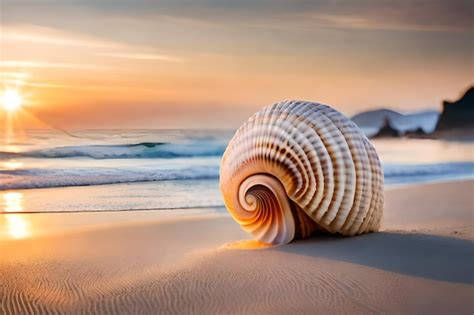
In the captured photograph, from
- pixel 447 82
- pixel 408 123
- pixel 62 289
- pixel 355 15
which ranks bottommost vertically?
pixel 62 289

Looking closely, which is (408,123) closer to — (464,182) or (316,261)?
(464,182)

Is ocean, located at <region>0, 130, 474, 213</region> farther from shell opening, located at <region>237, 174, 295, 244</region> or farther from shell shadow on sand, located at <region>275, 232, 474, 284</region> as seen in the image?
shell shadow on sand, located at <region>275, 232, 474, 284</region>

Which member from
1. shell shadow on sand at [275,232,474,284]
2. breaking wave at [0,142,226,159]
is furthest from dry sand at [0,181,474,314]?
breaking wave at [0,142,226,159]

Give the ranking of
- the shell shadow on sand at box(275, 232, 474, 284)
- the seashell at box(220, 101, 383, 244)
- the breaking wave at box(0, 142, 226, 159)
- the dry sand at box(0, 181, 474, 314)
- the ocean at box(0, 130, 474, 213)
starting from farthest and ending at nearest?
the breaking wave at box(0, 142, 226, 159), the ocean at box(0, 130, 474, 213), the seashell at box(220, 101, 383, 244), the shell shadow on sand at box(275, 232, 474, 284), the dry sand at box(0, 181, 474, 314)

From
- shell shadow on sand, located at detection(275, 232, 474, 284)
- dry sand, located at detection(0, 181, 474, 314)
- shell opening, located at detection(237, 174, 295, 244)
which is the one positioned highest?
shell opening, located at detection(237, 174, 295, 244)

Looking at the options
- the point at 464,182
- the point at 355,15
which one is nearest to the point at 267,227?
the point at 355,15

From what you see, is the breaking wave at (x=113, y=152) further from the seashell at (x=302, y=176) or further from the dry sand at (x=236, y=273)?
the seashell at (x=302, y=176)
